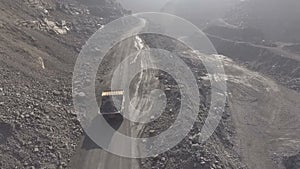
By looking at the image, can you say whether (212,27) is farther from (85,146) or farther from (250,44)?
(85,146)

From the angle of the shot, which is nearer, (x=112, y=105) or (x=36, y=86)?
(x=112, y=105)

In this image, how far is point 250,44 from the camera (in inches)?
2926

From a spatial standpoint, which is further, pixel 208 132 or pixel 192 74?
pixel 192 74

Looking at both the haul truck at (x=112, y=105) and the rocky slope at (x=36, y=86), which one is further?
the haul truck at (x=112, y=105)

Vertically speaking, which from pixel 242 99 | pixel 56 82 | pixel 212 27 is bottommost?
pixel 212 27

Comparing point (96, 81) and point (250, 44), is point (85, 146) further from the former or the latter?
point (250, 44)

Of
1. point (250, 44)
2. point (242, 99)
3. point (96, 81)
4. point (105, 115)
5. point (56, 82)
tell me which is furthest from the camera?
point (250, 44)

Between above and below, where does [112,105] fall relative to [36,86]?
above

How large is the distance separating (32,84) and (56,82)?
10.8 ft

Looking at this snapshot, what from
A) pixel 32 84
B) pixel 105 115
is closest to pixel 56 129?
pixel 105 115

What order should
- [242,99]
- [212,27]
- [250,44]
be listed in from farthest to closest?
[212,27] → [250,44] → [242,99]

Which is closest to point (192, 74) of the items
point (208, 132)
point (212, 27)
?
point (208, 132)

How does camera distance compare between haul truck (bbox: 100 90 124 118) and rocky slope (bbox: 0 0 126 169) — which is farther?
haul truck (bbox: 100 90 124 118)

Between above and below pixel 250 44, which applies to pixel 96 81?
above
